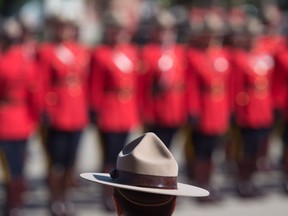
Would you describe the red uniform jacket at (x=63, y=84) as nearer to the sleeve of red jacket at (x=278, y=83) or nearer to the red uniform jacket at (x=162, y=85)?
the red uniform jacket at (x=162, y=85)

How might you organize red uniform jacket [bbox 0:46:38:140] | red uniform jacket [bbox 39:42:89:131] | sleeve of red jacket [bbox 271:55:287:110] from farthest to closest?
sleeve of red jacket [bbox 271:55:287:110] < red uniform jacket [bbox 39:42:89:131] < red uniform jacket [bbox 0:46:38:140]

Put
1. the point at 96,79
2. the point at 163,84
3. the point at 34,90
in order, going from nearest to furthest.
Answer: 1. the point at 34,90
2. the point at 96,79
3. the point at 163,84

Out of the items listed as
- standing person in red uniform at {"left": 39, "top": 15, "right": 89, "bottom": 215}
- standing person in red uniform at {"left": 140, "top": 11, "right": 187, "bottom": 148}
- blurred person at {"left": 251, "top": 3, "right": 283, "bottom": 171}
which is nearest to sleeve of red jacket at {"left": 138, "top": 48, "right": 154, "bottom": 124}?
standing person in red uniform at {"left": 140, "top": 11, "right": 187, "bottom": 148}

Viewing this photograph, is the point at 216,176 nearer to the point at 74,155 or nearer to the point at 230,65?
the point at 230,65

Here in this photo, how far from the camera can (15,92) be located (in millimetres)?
7828

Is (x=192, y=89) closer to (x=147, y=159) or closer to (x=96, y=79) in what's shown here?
(x=96, y=79)

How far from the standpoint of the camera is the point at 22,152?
791 cm

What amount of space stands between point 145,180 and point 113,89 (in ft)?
17.5

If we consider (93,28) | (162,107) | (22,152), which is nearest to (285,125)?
(162,107)

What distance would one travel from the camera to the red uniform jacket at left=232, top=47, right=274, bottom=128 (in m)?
9.34

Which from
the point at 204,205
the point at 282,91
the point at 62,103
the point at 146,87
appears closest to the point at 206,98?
the point at 146,87

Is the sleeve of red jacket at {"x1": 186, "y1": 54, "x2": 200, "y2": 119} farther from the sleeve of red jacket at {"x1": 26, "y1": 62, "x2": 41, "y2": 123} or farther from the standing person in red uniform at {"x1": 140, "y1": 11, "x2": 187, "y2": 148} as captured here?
the sleeve of red jacket at {"x1": 26, "y1": 62, "x2": 41, "y2": 123}

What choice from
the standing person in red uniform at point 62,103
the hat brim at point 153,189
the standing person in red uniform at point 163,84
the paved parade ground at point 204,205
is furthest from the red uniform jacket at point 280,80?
the hat brim at point 153,189

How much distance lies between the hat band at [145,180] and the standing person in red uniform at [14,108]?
4.66m
